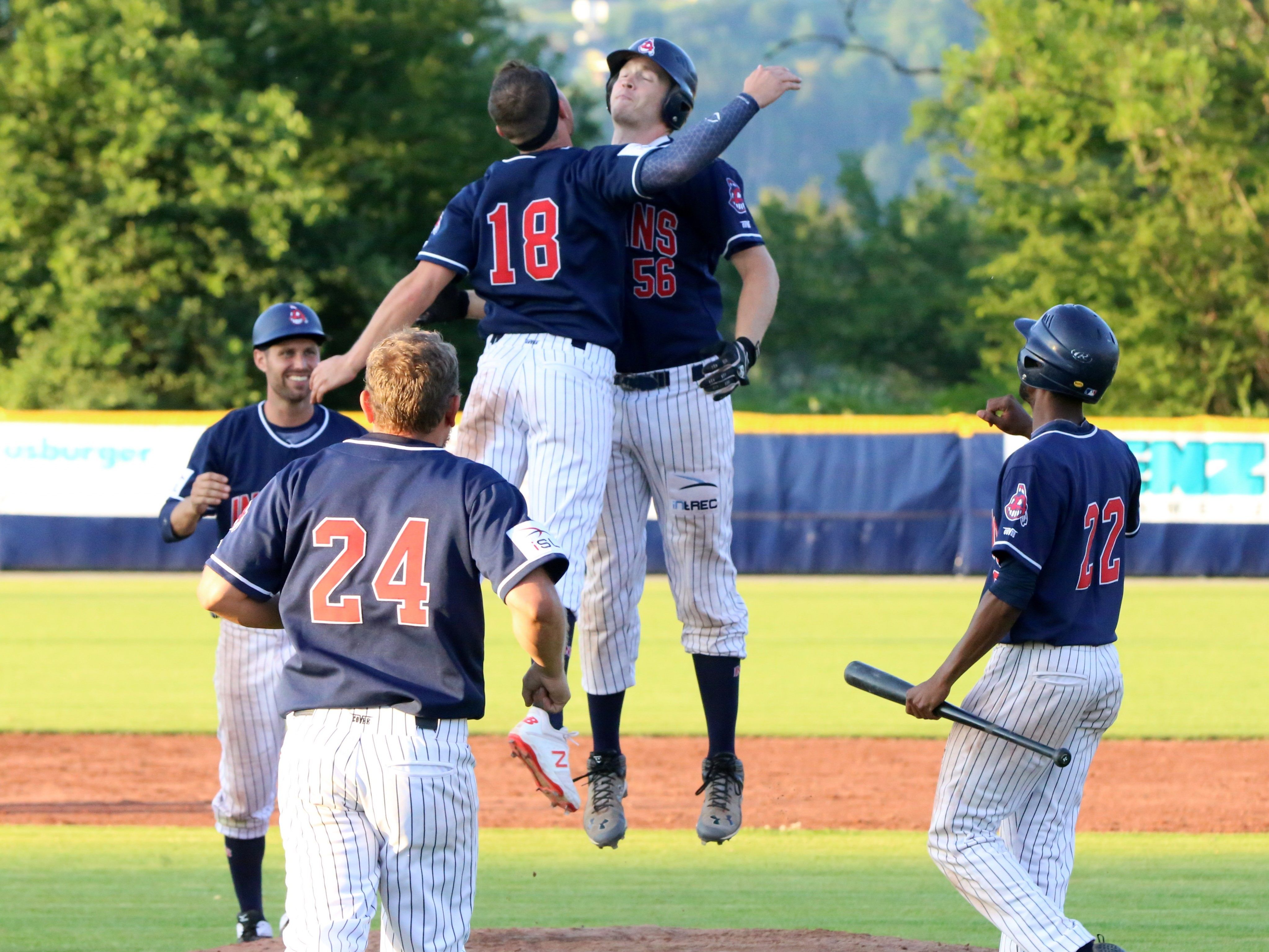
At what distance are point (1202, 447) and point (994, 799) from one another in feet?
52.9

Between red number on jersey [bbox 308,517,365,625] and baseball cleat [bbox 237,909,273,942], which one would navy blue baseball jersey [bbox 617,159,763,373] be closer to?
red number on jersey [bbox 308,517,365,625]

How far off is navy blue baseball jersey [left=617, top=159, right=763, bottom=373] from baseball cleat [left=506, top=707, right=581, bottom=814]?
1.26 meters

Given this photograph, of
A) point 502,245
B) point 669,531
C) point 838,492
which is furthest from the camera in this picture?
point 838,492

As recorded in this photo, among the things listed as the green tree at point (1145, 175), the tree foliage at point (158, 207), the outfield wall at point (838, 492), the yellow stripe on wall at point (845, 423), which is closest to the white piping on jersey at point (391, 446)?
the outfield wall at point (838, 492)

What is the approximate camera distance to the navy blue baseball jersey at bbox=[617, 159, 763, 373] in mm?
5219

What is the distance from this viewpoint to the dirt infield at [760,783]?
9.10 meters

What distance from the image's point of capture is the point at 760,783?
10117 millimetres

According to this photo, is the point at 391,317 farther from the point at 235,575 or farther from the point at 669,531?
the point at 235,575

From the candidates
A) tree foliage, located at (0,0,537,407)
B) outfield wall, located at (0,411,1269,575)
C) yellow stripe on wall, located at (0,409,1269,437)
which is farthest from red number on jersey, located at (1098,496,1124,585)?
tree foliage, located at (0,0,537,407)

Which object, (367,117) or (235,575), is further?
(367,117)

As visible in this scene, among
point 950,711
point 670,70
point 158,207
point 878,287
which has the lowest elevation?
point 950,711

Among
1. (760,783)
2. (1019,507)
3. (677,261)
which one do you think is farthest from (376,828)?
(760,783)

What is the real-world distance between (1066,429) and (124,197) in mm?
A: 26005

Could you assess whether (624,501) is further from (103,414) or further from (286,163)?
(286,163)
